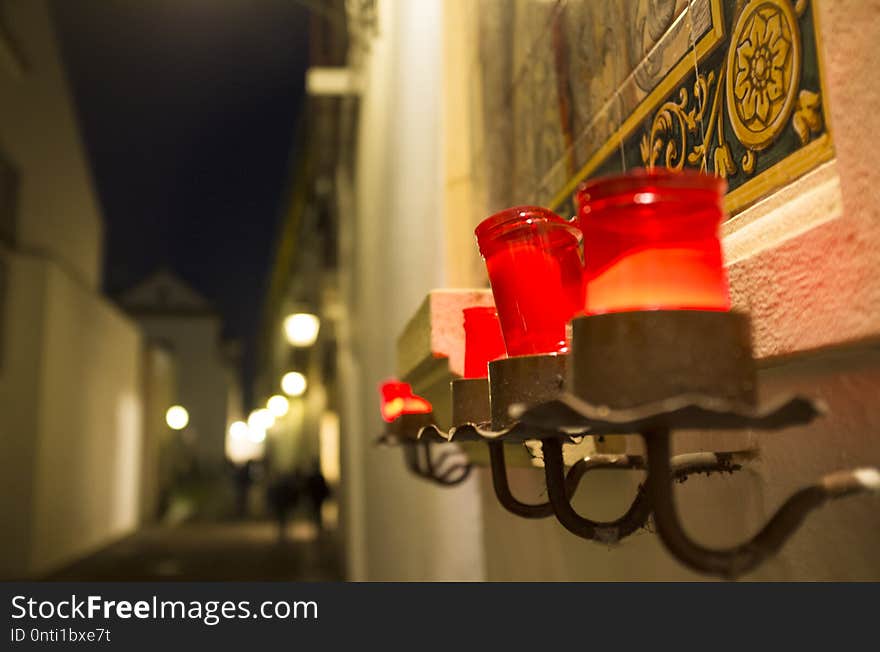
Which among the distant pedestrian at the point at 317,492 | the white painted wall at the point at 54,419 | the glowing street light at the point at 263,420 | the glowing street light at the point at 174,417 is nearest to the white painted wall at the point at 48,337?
the white painted wall at the point at 54,419

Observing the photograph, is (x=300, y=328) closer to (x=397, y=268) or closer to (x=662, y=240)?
(x=397, y=268)

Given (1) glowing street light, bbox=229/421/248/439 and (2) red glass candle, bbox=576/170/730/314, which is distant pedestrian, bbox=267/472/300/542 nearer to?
(2) red glass candle, bbox=576/170/730/314

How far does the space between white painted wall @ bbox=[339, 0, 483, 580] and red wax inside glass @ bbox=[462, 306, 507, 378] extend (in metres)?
1.51

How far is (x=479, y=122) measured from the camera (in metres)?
2.98

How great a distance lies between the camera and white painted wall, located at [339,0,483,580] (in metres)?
3.49

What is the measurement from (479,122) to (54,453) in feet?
43.0

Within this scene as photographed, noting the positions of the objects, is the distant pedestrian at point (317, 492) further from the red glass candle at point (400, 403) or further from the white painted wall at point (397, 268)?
the red glass candle at point (400, 403)

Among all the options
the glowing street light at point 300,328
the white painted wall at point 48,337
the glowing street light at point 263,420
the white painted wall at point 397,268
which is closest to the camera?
the white painted wall at point 397,268

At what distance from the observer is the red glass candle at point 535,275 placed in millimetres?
1227

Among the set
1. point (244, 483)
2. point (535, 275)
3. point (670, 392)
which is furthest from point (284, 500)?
point (670, 392)

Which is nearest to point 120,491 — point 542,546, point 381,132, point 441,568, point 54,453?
point 54,453

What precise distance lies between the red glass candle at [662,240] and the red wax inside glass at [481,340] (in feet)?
2.16

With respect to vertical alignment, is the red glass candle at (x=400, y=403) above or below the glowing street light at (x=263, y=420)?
below

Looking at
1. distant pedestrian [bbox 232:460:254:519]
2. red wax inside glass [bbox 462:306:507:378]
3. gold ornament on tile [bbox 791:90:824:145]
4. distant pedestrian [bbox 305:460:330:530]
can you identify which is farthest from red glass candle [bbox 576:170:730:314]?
distant pedestrian [bbox 232:460:254:519]
